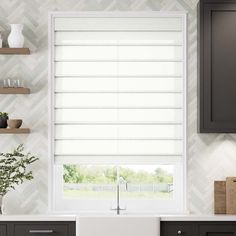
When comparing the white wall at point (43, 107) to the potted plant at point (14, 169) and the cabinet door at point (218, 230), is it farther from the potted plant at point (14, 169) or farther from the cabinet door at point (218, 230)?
the cabinet door at point (218, 230)

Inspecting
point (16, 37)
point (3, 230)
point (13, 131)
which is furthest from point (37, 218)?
point (16, 37)

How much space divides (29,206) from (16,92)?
37.4 inches

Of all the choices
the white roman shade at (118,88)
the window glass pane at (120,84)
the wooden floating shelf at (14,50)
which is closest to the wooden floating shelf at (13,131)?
the white roman shade at (118,88)

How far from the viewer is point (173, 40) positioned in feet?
17.2

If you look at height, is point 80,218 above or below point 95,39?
below

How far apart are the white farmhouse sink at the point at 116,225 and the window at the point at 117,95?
17.9 inches

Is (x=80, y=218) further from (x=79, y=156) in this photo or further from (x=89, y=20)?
(x=89, y=20)

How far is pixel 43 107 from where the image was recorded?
5.19 metres

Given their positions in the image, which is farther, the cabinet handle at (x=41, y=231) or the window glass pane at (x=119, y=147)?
the window glass pane at (x=119, y=147)

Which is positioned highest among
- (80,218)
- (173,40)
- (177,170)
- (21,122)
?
(173,40)

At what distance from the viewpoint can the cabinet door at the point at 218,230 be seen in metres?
4.78

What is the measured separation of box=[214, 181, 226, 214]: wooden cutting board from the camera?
510 cm

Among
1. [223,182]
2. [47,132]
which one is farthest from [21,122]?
[223,182]

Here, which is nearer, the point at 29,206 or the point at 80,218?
the point at 80,218
